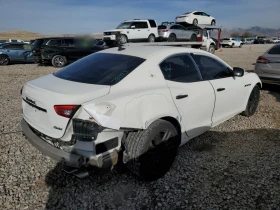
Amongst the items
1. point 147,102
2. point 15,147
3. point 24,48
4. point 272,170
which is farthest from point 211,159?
point 24,48

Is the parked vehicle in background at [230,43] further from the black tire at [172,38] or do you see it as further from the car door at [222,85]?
the car door at [222,85]

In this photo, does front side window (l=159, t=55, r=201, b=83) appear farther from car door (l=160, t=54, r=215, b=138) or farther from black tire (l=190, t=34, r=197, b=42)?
black tire (l=190, t=34, r=197, b=42)

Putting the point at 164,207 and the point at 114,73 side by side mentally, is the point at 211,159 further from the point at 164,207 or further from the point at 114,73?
the point at 114,73

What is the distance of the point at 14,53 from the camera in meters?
14.3

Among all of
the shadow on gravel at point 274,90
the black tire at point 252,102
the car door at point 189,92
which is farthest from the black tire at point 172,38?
the car door at point 189,92

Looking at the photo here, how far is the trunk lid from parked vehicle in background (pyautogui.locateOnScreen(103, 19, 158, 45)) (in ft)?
37.3

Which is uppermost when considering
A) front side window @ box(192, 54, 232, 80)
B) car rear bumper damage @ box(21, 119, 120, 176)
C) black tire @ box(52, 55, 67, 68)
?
front side window @ box(192, 54, 232, 80)

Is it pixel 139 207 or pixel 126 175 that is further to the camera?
pixel 126 175

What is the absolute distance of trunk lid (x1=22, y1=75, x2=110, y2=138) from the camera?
2.26 meters

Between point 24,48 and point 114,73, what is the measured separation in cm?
1400

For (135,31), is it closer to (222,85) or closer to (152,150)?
(222,85)

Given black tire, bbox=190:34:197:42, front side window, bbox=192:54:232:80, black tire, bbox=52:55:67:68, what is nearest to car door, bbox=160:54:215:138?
front side window, bbox=192:54:232:80

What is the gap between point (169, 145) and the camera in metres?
2.86

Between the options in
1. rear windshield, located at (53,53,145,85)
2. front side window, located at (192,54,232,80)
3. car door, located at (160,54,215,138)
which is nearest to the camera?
rear windshield, located at (53,53,145,85)
